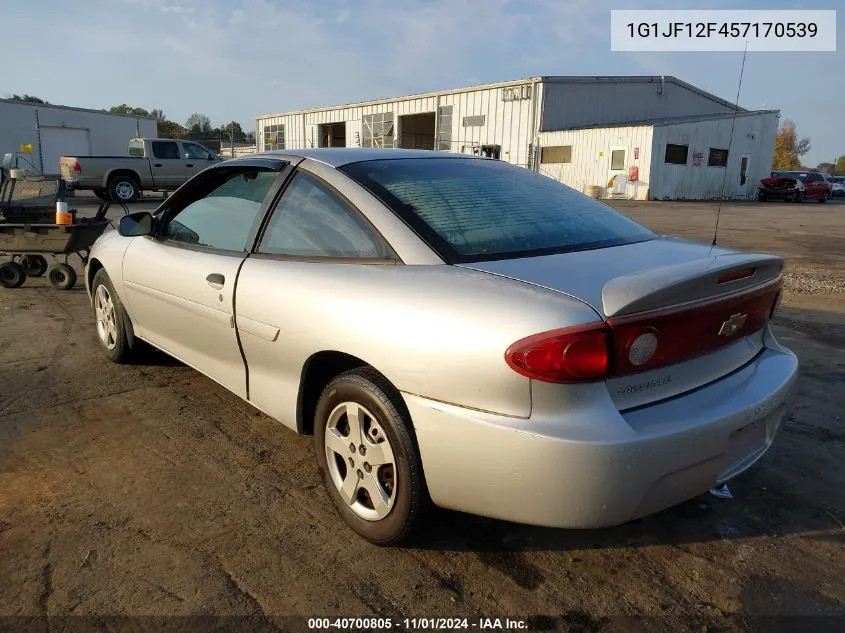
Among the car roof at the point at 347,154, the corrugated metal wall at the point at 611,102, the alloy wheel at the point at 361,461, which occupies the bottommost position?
the alloy wheel at the point at 361,461

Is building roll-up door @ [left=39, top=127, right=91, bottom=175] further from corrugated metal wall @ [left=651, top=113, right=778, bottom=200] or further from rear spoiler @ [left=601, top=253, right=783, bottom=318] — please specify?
rear spoiler @ [left=601, top=253, right=783, bottom=318]

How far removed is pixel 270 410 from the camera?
300cm

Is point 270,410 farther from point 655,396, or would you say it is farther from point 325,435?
point 655,396

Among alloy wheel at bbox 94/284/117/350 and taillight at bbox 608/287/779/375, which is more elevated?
taillight at bbox 608/287/779/375

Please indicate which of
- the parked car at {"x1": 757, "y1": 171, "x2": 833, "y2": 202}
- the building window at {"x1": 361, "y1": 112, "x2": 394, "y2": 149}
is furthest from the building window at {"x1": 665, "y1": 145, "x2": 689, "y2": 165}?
the building window at {"x1": 361, "y1": 112, "x2": 394, "y2": 149}

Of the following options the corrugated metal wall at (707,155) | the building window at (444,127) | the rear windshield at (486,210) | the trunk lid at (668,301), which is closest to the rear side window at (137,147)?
the building window at (444,127)

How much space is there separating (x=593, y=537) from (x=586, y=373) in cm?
98

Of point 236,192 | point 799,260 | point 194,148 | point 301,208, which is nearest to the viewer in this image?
point 301,208

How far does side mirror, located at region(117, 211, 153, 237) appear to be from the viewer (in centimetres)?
390

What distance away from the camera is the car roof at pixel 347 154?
2977mm

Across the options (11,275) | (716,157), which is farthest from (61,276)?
(716,157)

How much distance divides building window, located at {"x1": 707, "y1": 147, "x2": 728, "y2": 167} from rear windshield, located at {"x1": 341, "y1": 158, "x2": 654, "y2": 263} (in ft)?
96.8

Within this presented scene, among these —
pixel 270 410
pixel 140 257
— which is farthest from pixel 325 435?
pixel 140 257

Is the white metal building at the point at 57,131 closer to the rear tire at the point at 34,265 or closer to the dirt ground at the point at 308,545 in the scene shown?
the rear tire at the point at 34,265
